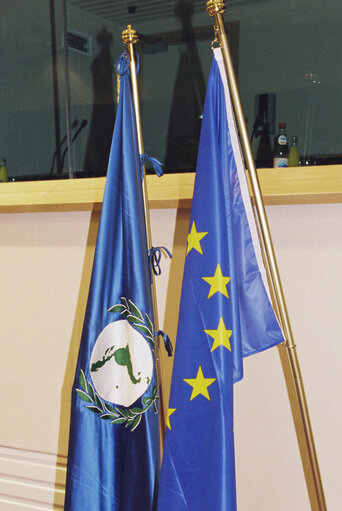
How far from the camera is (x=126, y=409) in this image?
124 centimetres

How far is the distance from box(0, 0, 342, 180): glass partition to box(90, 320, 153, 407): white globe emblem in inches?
26.4

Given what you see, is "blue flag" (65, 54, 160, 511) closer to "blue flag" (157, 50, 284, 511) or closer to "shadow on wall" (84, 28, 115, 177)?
"blue flag" (157, 50, 284, 511)

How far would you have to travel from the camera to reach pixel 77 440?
1.26 meters

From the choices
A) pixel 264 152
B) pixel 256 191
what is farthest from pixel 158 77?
pixel 256 191

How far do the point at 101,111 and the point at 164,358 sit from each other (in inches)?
30.9

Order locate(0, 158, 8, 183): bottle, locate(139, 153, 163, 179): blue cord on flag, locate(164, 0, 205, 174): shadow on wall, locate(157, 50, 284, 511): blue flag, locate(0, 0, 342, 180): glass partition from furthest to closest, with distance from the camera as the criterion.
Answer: locate(0, 158, 8, 183): bottle
locate(164, 0, 205, 174): shadow on wall
locate(0, 0, 342, 180): glass partition
locate(139, 153, 163, 179): blue cord on flag
locate(157, 50, 284, 511): blue flag

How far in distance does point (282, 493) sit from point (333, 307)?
51cm

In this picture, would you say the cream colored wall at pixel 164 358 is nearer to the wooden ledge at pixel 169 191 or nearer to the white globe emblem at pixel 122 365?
the wooden ledge at pixel 169 191

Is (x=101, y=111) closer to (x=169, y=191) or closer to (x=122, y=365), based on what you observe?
(x=169, y=191)

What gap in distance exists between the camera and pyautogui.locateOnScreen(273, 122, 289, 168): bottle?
1585 millimetres

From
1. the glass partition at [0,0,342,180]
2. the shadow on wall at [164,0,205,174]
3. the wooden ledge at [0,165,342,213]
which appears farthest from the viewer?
the shadow on wall at [164,0,205,174]

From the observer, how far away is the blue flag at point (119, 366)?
123 cm

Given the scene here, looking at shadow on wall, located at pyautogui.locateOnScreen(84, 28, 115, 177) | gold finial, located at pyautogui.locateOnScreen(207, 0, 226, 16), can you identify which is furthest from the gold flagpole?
shadow on wall, located at pyautogui.locateOnScreen(84, 28, 115, 177)

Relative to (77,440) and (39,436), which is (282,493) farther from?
(39,436)
